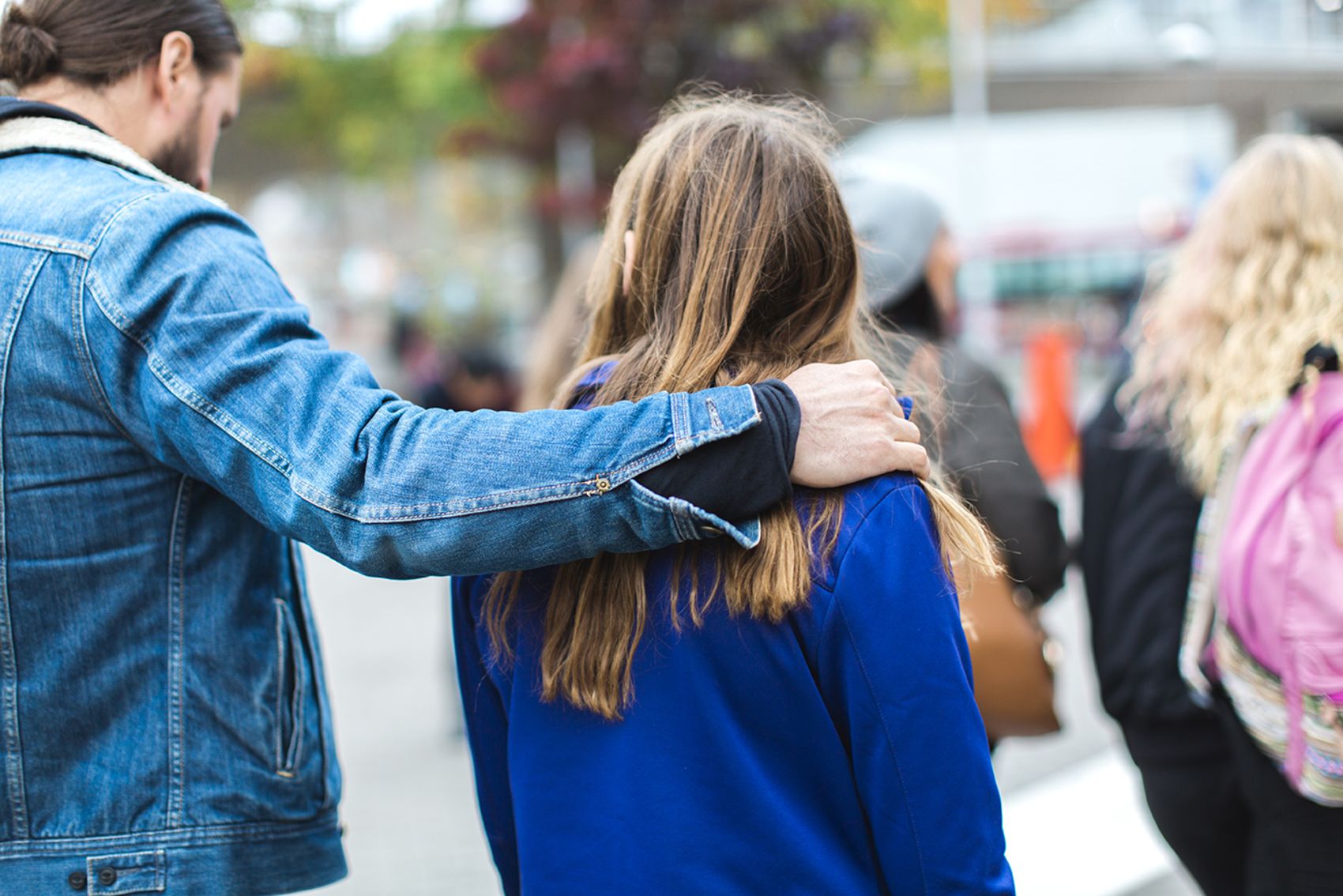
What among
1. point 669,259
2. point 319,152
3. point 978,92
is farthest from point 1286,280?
point 319,152

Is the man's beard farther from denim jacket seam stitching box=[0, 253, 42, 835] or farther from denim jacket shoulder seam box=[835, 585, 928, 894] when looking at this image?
denim jacket shoulder seam box=[835, 585, 928, 894]

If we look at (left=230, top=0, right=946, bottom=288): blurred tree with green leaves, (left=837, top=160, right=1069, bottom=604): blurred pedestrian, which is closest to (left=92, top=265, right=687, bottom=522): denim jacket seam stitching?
(left=837, top=160, right=1069, bottom=604): blurred pedestrian

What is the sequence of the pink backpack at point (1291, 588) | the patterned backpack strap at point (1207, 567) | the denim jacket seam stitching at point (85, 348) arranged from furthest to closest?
the patterned backpack strap at point (1207, 567) → the pink backpack at point (1291, 588) → the denim jacket seam stitching at point (85, 348)

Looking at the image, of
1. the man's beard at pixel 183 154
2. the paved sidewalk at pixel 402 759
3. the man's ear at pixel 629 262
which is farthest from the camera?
the paved sidewalk at pixel 402 759

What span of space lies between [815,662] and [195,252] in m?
0.94

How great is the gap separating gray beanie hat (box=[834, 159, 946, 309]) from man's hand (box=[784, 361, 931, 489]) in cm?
157

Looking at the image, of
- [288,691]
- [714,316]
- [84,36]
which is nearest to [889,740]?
[714,316]

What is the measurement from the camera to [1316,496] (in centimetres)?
235

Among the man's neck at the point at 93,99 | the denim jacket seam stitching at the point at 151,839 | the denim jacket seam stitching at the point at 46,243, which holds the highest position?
the man's neck at the point at 93,99

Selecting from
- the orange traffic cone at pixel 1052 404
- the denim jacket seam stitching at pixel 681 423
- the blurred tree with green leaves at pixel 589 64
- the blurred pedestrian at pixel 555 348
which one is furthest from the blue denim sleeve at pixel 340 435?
the orange traffic cone at pixel 1052 404

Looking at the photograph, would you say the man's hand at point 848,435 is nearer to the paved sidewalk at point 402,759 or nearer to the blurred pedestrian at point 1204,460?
the blurred pedestrian at point 1204,460

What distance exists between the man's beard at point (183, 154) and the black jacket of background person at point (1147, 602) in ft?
7.07

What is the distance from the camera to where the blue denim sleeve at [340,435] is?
1.52 m

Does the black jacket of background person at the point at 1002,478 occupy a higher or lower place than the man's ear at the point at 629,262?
lower
